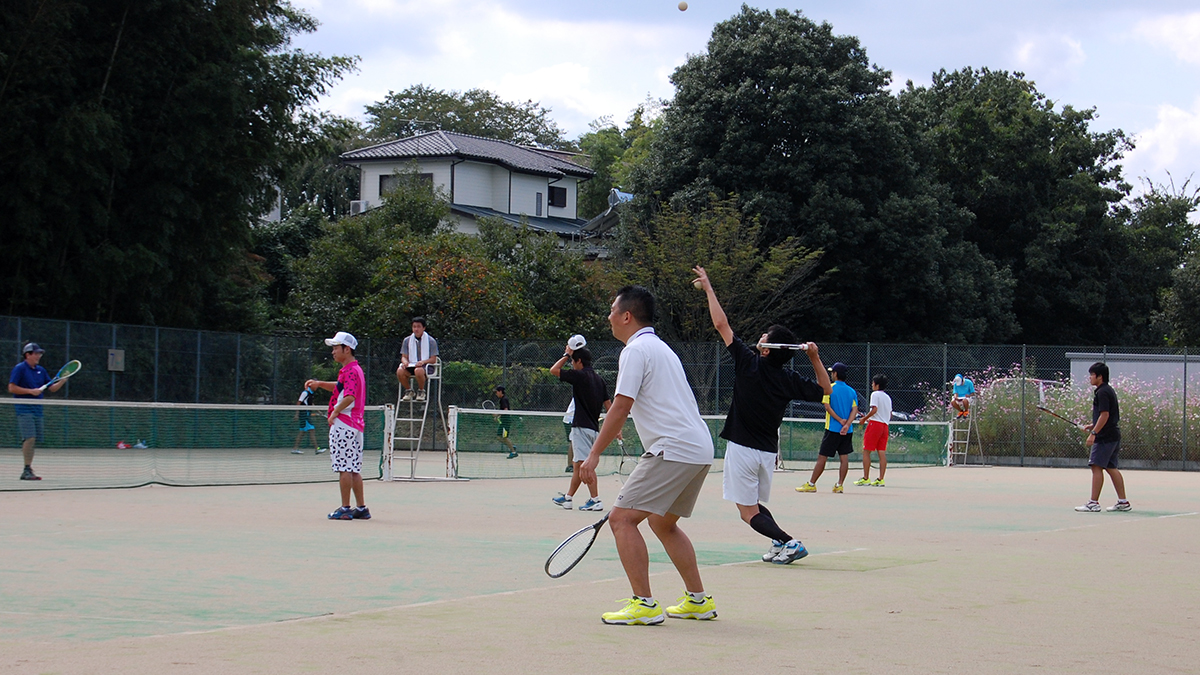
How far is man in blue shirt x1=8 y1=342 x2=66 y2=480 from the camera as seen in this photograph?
16078 mm

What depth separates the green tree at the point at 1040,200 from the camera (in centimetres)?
5003

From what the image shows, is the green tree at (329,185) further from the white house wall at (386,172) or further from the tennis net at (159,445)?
the tennis net at (159,445)

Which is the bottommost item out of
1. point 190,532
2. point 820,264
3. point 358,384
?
point 190,532

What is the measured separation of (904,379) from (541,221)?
3763 cm

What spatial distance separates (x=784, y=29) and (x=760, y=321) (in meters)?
11.2

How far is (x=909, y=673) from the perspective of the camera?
5.49 m

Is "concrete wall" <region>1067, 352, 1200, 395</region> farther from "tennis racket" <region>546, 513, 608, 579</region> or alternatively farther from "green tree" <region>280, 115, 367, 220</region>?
"green tree" <region>280, 115, 367, 220</region>

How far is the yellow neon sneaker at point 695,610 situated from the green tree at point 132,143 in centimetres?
2217

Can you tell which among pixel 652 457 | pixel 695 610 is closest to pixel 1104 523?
pixel 695 610

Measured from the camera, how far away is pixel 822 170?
42.1 m

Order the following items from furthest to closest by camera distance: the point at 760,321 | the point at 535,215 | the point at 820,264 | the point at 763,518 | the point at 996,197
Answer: the point at 535,215, the point at 996,197, the point at 820,264, the point at 760,321, the point at 763,518

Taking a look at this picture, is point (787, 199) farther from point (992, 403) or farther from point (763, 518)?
point (763, 518)

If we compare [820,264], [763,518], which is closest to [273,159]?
[820,264]

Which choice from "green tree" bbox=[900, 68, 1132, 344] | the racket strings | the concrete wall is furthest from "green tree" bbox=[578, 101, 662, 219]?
the racket strings
